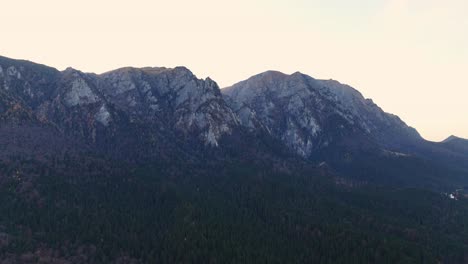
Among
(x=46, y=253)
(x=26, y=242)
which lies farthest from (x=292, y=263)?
(x=26, y=242)

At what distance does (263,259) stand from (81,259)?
94.0 m

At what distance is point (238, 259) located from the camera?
649ft

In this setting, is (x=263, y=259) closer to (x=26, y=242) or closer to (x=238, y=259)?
(x=238, y=259)

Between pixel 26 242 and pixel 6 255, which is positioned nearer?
pixel 6 255

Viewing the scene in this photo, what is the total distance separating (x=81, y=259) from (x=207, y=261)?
64933mm

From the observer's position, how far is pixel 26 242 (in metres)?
200

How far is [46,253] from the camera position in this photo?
19650 centimetres

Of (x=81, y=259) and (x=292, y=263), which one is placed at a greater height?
(x=292, y=263)

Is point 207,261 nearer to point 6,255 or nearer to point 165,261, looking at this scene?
point 165,261

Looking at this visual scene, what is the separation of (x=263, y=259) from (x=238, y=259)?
13.0m

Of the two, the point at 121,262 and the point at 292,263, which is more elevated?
the point at 292,263

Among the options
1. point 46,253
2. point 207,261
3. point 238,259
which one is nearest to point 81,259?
point 46,253

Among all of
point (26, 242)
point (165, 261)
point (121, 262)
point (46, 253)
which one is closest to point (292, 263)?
point (165, 261)

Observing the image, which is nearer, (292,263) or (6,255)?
(6,255)
